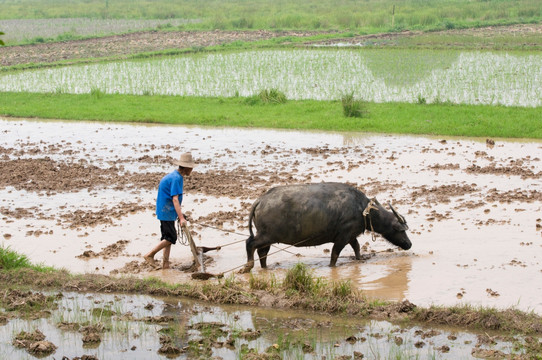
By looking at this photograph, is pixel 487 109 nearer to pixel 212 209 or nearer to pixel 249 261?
pixel 212 209

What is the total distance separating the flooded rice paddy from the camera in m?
17.8

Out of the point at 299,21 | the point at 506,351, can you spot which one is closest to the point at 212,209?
the point at 506,351

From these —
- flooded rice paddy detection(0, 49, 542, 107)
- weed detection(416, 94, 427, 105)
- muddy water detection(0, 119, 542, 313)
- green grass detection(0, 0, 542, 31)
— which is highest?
green grass detection(0, 0, 542, 31)

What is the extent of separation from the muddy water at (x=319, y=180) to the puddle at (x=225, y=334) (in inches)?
34.3

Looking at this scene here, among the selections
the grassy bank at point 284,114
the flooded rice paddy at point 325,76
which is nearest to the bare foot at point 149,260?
the grassy bank at point 284,114

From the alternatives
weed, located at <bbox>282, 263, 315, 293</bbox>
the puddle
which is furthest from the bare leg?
weed, located at <bbox>282, 263, 315, 293</bbox>

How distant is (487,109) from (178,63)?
40.8 feet

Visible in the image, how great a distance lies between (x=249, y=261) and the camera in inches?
283

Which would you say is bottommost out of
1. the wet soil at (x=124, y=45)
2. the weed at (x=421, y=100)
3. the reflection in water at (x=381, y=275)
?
the reflection in water at (x=381, y=275)

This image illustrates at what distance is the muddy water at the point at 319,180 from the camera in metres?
7.03

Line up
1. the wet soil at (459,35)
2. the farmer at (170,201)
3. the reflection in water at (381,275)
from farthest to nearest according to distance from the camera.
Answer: the wet soil at (459,35) < the farmer at (170,201) < the reflection in water at (381,275)

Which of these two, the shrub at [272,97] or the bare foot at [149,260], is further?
the shrub at [272,97]

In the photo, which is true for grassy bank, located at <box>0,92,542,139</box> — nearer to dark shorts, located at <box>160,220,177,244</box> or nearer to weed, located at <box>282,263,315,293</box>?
dark shorts, located at <box>160,220,177,244</box>

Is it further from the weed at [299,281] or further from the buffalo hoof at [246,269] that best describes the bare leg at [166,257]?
the weed at [299,281]
